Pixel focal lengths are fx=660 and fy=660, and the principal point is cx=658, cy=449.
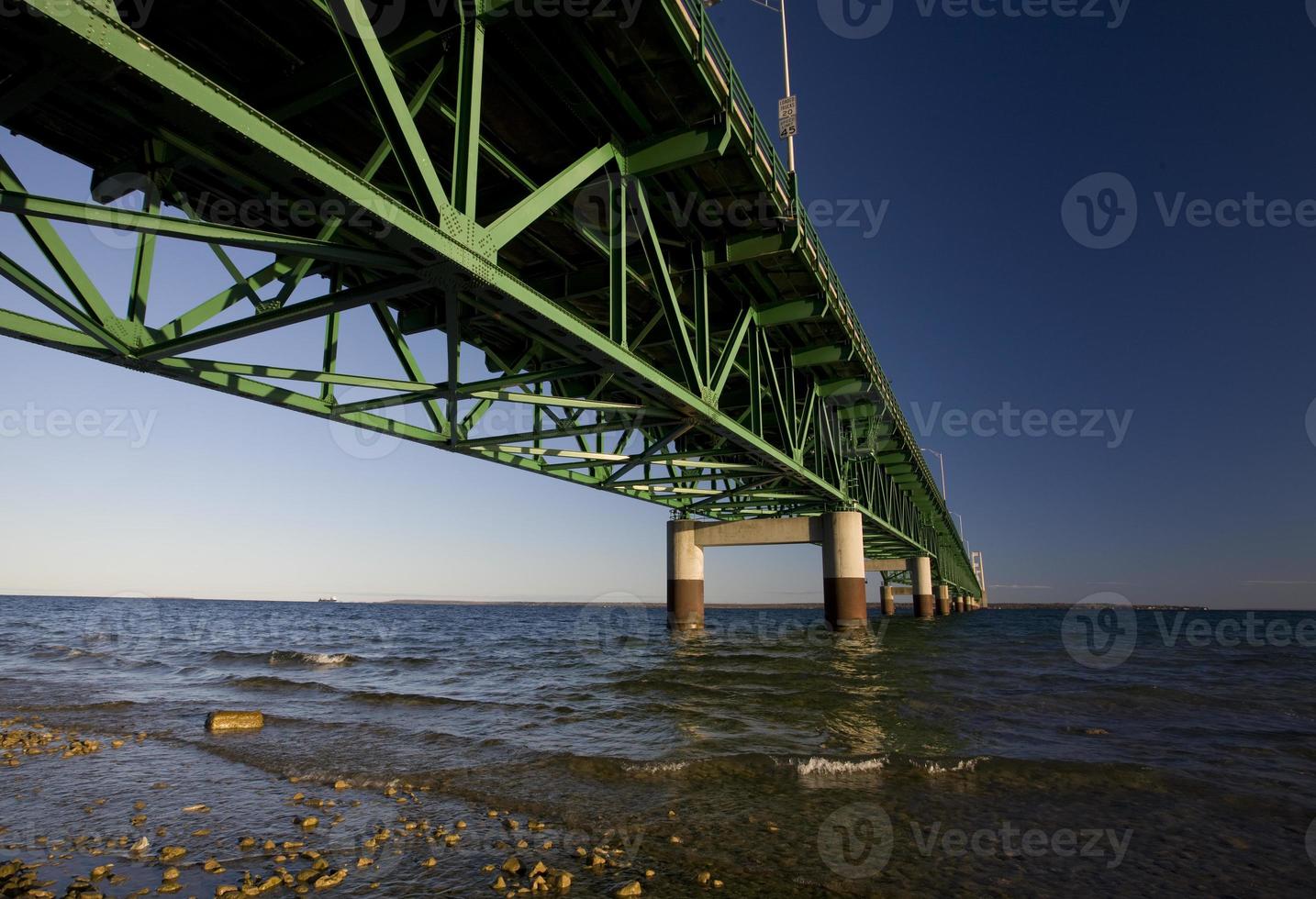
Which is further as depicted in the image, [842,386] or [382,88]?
[842,386]

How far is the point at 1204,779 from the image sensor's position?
320 inches

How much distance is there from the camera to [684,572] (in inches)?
1316

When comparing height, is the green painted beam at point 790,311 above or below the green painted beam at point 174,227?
above

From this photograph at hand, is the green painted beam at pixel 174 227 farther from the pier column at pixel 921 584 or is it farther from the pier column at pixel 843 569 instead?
the pier column at pixel 921 584

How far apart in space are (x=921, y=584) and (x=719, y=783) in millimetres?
59554

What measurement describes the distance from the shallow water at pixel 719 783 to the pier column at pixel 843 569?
1320cm

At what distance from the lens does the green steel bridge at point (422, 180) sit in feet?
19.6

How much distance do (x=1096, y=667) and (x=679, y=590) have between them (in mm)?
17698
